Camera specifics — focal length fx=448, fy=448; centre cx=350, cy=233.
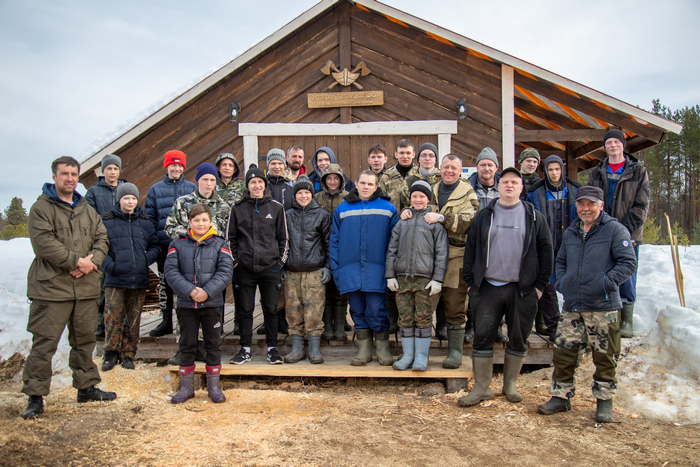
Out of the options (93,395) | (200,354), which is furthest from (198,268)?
(93,395)

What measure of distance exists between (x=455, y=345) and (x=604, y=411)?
133cm

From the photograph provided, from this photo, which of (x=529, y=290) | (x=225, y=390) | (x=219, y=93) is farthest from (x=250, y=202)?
(x=219, y=93)

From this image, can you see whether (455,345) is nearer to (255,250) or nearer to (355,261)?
(355,261)

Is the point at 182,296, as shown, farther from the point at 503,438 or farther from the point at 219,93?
the point at 219,93

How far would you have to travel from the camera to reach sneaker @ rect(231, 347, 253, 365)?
4521mm

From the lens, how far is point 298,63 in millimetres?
7297

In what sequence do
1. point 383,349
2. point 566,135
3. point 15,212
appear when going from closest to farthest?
point 383,349
point 566,135
point 15,212

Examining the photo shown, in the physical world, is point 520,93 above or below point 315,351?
above

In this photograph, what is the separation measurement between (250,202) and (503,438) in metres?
3.05

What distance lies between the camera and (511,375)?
3.99 m

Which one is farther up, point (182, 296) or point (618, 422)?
point (182, 296)

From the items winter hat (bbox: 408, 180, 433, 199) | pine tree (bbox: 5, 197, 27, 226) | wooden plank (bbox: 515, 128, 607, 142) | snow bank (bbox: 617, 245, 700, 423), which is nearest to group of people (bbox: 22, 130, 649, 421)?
winter hat (bbox: 408, 180, 433, 199)

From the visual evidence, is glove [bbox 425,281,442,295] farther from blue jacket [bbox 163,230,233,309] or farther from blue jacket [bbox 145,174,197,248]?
blue jacket [bbox 145,174,197,248]

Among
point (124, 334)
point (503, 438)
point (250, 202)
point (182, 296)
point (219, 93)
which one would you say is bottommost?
point (503, 438)
